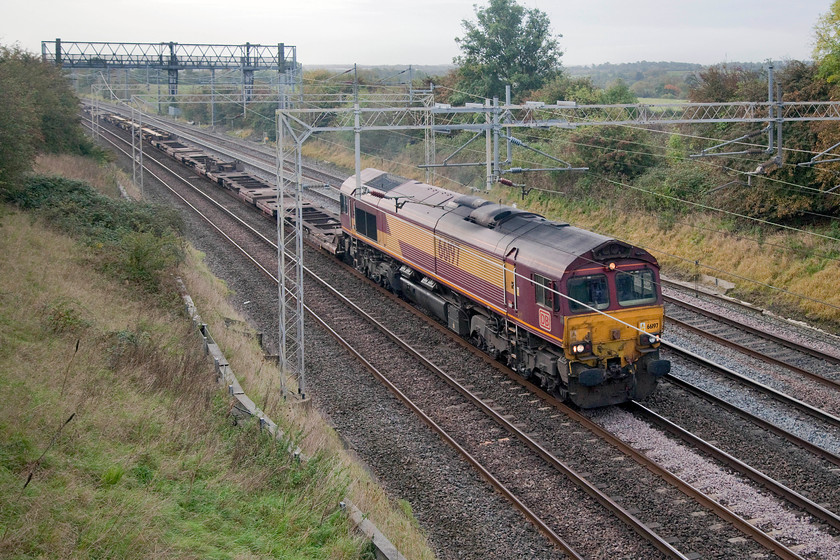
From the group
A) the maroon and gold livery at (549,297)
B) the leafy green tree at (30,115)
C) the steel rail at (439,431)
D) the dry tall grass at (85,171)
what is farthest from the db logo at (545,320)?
the dry tall grass at (85,171)

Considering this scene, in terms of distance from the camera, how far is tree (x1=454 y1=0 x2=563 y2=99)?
160ft

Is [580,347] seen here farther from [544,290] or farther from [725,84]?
[725,84]

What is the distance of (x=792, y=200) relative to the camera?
25.7 metres

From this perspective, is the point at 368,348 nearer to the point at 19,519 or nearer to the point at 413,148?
the point at 19,519

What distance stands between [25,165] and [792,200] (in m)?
25.1

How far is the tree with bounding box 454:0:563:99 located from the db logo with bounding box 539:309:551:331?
35.7m

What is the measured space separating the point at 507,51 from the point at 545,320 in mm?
37146

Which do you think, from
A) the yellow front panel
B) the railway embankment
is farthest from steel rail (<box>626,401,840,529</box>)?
the railway embankment

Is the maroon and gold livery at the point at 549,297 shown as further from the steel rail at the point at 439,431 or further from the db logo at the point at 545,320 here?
the steel rail at the point at 439,431

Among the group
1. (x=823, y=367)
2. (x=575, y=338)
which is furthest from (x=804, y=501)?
(x=823, y=367)

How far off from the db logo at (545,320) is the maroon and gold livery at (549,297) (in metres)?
0.02

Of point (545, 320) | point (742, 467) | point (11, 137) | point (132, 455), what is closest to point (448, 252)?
point (545, 320)

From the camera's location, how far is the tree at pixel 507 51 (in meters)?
48.6

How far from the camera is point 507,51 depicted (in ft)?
160
